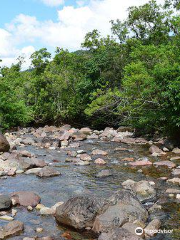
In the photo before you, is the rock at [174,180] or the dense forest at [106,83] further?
the dense forest at [106,83]

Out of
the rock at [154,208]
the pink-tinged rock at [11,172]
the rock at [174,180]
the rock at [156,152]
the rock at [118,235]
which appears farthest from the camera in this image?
the rock at [156,152]

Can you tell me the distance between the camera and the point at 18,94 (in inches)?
1326

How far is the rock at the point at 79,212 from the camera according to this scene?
6.61 meters

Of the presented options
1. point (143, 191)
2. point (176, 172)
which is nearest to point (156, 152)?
point (176, 172)

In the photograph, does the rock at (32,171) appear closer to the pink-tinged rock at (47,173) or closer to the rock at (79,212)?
the pink-tinged rock at (47,173)

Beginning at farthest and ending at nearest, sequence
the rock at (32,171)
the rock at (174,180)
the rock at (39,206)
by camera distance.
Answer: the rock at (32,171), the rock at (174,180), the rock at (39,206)

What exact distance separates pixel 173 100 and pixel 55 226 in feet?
32.9

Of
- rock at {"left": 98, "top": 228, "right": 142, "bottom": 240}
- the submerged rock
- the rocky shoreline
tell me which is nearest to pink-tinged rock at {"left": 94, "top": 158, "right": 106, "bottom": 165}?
the rocky shoreline

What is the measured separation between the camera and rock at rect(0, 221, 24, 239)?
620 centimetres

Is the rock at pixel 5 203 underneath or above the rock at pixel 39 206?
above

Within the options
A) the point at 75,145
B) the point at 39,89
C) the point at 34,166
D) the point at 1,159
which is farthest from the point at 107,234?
the point at 39,89

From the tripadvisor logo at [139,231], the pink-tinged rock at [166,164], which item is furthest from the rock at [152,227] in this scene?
the pink-tinged rock at [166,164]

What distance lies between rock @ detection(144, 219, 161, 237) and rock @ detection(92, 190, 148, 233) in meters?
0.26

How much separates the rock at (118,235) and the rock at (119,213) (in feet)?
1.07
